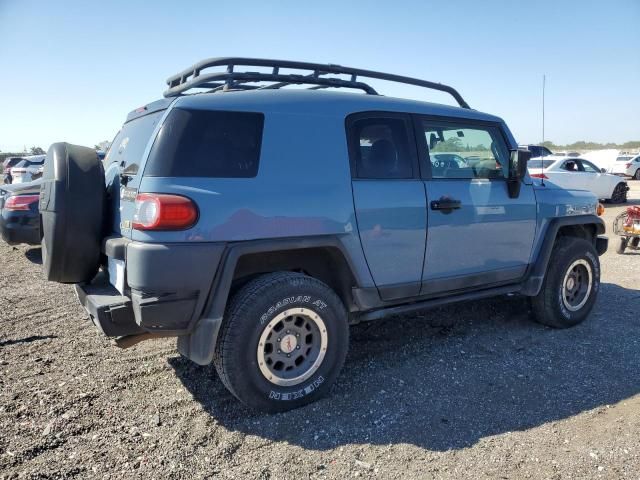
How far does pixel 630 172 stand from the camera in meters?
27.0

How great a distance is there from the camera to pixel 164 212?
8.79 ft

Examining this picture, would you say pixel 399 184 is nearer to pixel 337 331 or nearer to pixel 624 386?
pixel 337 331

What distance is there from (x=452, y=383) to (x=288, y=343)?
1286 mm

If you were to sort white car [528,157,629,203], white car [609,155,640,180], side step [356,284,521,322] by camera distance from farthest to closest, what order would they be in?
1. white car [609,155,640,180]
2. white car [528,157,629,203]
3. side step [356,284,521,322]

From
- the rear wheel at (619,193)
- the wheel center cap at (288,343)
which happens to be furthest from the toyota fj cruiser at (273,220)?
the rear wheel at (619,193)

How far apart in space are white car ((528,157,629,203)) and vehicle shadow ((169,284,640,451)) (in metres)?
11.0

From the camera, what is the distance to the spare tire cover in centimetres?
297

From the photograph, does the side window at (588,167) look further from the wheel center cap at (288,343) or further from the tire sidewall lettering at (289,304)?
the wheel center cap at (288,343)

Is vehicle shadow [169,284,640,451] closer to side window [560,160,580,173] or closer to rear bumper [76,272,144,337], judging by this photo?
rear bumper [76,272,144,337]

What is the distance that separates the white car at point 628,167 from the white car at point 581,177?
11422mm

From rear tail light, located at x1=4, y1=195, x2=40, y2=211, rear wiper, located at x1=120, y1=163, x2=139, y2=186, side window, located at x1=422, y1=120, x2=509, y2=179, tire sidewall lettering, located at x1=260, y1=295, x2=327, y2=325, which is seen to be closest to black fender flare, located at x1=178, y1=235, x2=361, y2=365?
tire sidewall lettering, located at x1=260, y1=295, x2=327, y2=325

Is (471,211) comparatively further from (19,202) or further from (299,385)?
(19,202)

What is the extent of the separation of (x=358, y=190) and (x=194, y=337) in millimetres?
1415

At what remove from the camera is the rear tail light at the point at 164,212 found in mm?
2682
